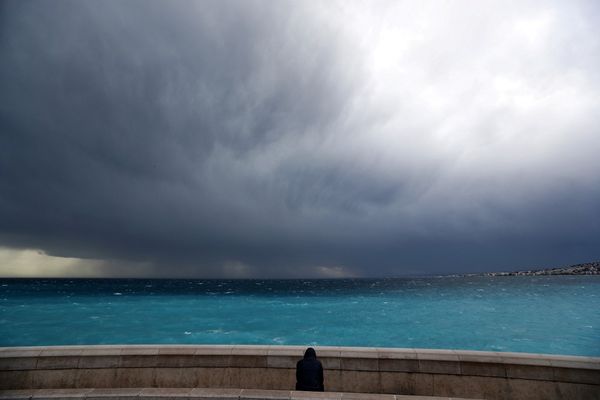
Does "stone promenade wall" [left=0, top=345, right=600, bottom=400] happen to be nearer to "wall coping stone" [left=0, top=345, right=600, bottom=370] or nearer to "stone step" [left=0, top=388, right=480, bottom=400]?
"wall coping stone" [left=0, top=345, right=600, bottom=370]

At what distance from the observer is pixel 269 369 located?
8406 millimetres

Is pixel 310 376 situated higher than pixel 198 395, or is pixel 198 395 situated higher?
pixel 310 376

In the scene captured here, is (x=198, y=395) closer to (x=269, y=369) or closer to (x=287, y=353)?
(x=269, y=369)

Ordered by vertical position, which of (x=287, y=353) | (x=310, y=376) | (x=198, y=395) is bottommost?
(x=198, y=395)

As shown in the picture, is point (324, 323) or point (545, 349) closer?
point (545, 349)

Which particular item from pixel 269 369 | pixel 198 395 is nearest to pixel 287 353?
pixel 269 369

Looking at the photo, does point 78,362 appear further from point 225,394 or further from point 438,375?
point 438,375

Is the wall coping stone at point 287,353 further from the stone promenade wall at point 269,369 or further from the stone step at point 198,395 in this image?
the stone step at point 198,395

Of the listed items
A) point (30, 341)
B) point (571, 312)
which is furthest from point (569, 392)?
point (571, 312)

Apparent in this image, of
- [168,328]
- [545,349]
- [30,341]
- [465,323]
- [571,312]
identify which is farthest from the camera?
[571,312]

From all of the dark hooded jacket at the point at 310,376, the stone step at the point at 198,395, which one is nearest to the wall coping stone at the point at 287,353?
the stone step at the point at 198,395

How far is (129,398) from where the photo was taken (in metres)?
6.60

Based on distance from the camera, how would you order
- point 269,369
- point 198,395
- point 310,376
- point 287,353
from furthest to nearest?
point 287,353 → point 269,369 → point 310,376 → point 198,395

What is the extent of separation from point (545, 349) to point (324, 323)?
22.0m
